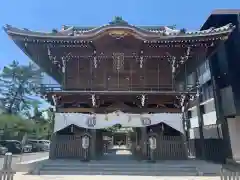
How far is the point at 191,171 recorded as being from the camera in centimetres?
1131

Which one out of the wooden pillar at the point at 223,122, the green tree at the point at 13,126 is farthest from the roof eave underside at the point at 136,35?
the green tree at the point at 13,126

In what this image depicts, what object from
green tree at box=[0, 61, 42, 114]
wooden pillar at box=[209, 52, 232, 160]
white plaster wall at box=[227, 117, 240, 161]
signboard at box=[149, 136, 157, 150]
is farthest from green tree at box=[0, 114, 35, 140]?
white plaster wall at box=[227, 117, 240, 161]

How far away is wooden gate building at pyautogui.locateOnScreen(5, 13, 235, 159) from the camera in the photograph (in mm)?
12742

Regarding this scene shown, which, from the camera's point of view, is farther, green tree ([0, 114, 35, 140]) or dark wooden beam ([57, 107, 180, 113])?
green tree ([0, 114, 35, 140])

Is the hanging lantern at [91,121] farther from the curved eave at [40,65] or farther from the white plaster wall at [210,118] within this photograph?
the white plaster wall at [210,118]

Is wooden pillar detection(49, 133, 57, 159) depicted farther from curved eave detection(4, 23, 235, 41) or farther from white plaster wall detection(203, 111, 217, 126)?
white plaster wall detection(203, 111, 217, 126)

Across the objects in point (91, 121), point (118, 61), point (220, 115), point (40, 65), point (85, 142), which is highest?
point (40, 65)

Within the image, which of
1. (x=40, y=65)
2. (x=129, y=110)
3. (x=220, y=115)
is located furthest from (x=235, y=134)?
(x=40, y=65)

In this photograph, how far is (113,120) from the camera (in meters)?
13.0

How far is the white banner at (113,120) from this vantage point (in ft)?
42.3

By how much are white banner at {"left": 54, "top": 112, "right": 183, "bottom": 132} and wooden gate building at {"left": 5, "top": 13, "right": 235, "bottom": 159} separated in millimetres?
496

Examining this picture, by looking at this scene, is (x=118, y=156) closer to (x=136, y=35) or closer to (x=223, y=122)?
(x=223, y=122)

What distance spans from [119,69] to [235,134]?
334 inches

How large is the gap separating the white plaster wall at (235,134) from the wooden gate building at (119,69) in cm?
401
